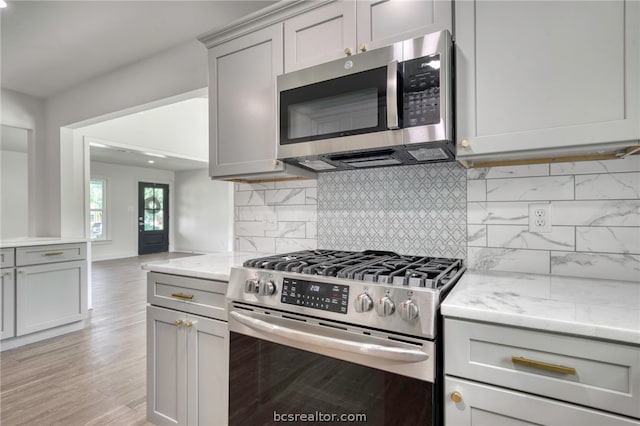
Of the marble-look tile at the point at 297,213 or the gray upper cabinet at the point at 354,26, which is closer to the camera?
the gray upper cabinet at the point at 354,26

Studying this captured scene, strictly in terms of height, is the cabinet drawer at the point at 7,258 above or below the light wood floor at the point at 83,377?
above

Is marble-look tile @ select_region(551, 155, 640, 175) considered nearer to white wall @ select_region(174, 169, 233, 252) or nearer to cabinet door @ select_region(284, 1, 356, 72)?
cabinet door @ select_region(284, 1, 356, 72)

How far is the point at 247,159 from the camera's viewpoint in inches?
70.6

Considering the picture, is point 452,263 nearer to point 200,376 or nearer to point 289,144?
point 289,144

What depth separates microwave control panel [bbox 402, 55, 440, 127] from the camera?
1232 millimetres

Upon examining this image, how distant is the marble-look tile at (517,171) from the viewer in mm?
1406

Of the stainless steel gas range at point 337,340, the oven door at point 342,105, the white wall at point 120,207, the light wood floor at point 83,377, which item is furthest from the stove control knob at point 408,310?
the white wall at point 120,207

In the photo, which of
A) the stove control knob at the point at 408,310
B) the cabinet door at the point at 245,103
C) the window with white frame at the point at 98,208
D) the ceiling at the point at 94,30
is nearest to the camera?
the stove control knob at the point at 408,310

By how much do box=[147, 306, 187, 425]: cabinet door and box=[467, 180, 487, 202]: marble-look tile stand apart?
4.92ft

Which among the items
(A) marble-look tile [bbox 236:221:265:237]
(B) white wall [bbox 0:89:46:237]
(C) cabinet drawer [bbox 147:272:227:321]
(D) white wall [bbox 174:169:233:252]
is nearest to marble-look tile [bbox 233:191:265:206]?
(A) marble-look tile [bbox 236:221:265:237]

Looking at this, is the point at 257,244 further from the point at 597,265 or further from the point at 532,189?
the point at 597,265

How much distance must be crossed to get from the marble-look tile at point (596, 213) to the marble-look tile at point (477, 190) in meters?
0.27

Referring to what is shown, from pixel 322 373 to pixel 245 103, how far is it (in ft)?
4.56

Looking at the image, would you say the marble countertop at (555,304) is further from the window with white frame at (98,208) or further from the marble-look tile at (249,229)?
the window with white frame at (98,208)
